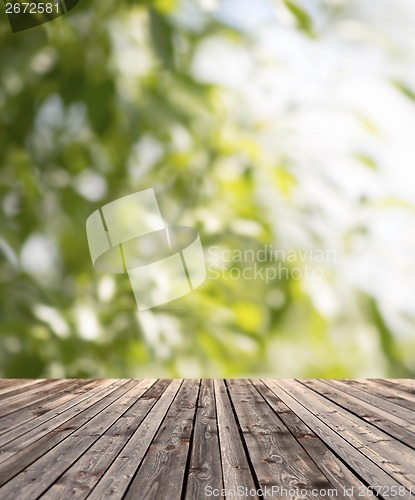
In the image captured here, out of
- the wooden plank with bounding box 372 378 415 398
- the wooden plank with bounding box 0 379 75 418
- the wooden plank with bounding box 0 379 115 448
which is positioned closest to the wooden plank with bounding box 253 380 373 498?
the wooden plank with bounding box 372 378 415 398

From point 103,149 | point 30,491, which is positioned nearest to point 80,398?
point 30,491

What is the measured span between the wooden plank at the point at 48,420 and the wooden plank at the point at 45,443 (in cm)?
2

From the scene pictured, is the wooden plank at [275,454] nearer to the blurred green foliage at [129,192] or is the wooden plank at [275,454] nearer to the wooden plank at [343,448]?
the wooden plank at [343,448]

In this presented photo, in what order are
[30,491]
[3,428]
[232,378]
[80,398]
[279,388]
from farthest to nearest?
[232,378] < [279,388] < [80,398] < [3,428] < [30,491]

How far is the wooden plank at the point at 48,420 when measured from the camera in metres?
1.36

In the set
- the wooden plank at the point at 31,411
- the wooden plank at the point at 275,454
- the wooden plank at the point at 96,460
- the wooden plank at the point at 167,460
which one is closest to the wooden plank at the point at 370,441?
the wooden plank at the point at 275,454

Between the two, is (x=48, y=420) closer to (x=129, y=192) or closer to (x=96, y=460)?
(x=96, y=460)

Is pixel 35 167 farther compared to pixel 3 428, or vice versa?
pixel 35 167

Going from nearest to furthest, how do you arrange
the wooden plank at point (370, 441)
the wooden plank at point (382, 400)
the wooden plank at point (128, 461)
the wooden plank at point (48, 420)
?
1. the wooden plank at point (128, 461)
2. the wooden plank at point (370, 441)
3. the wooden plank at point (48, 420)
4. the wooden plank at point (382, 400)

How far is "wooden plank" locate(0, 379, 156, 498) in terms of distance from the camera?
39.6 inches

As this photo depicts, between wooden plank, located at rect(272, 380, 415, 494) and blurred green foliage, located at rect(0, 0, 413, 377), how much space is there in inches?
23.9

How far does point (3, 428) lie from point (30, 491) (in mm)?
533

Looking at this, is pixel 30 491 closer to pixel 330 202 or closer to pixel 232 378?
pixel 232 378

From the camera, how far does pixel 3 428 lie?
4.82 feet
